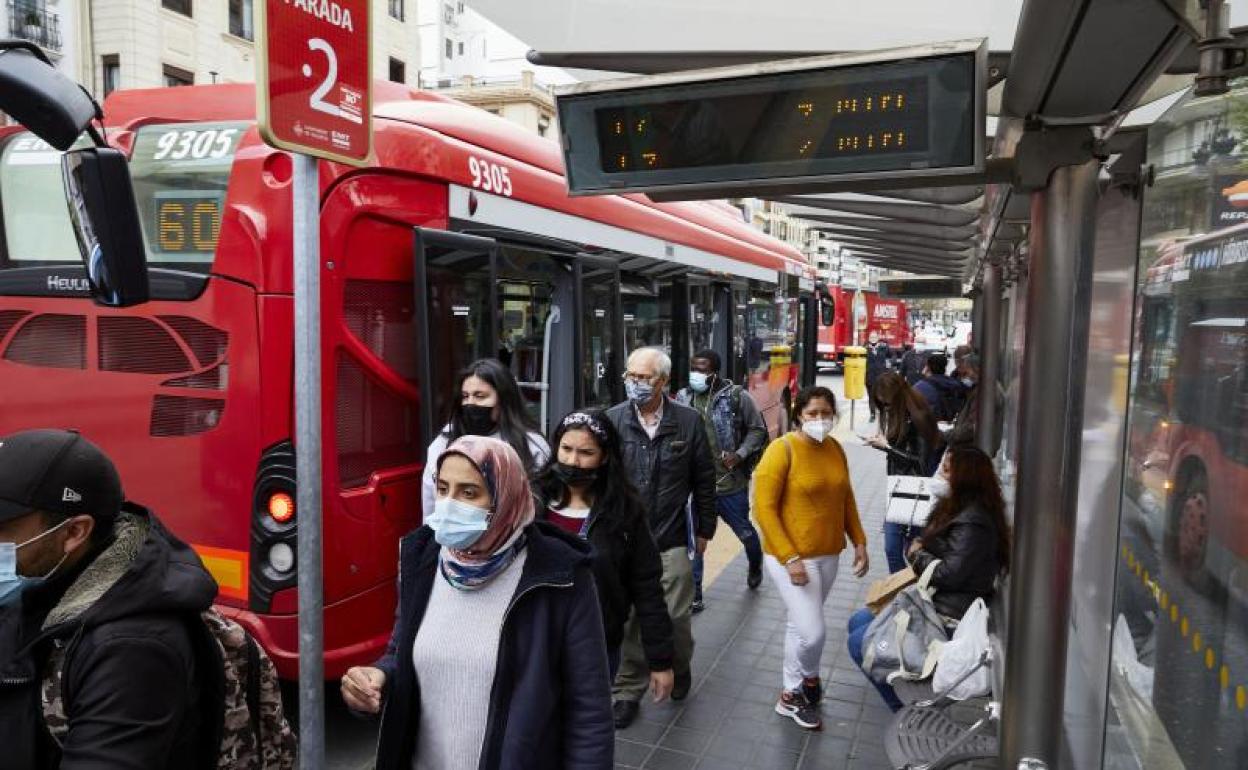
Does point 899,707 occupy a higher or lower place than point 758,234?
lower

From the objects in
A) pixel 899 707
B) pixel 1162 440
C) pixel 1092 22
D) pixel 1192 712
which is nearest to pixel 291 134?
pixel 1092 22

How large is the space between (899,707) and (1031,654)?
1510 millimetres

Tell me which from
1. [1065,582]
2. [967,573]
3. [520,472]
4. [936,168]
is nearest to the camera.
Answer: [520,472]

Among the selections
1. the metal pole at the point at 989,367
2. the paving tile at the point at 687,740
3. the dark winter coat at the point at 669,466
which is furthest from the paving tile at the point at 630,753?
the metal pole at the point at 989,367

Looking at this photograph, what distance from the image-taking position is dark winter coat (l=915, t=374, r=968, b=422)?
892 cm

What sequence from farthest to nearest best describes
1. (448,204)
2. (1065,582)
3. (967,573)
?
(448,204) < (967,573) < (1065,582)

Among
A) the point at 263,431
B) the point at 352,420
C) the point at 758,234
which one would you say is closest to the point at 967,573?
the point at 352,420

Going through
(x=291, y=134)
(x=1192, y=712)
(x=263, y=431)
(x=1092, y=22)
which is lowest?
(x=1192, y=712)

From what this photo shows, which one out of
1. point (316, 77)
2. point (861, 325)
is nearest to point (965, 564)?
point (316, 77)

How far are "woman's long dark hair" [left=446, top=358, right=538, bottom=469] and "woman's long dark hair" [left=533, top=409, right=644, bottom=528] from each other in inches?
25.5

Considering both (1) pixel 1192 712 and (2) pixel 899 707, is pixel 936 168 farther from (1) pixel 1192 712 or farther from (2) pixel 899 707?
(2) pixel 899 707

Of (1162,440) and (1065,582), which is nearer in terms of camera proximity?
(1065,582)

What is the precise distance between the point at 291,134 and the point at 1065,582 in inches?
107

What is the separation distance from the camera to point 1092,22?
196 centimetres
